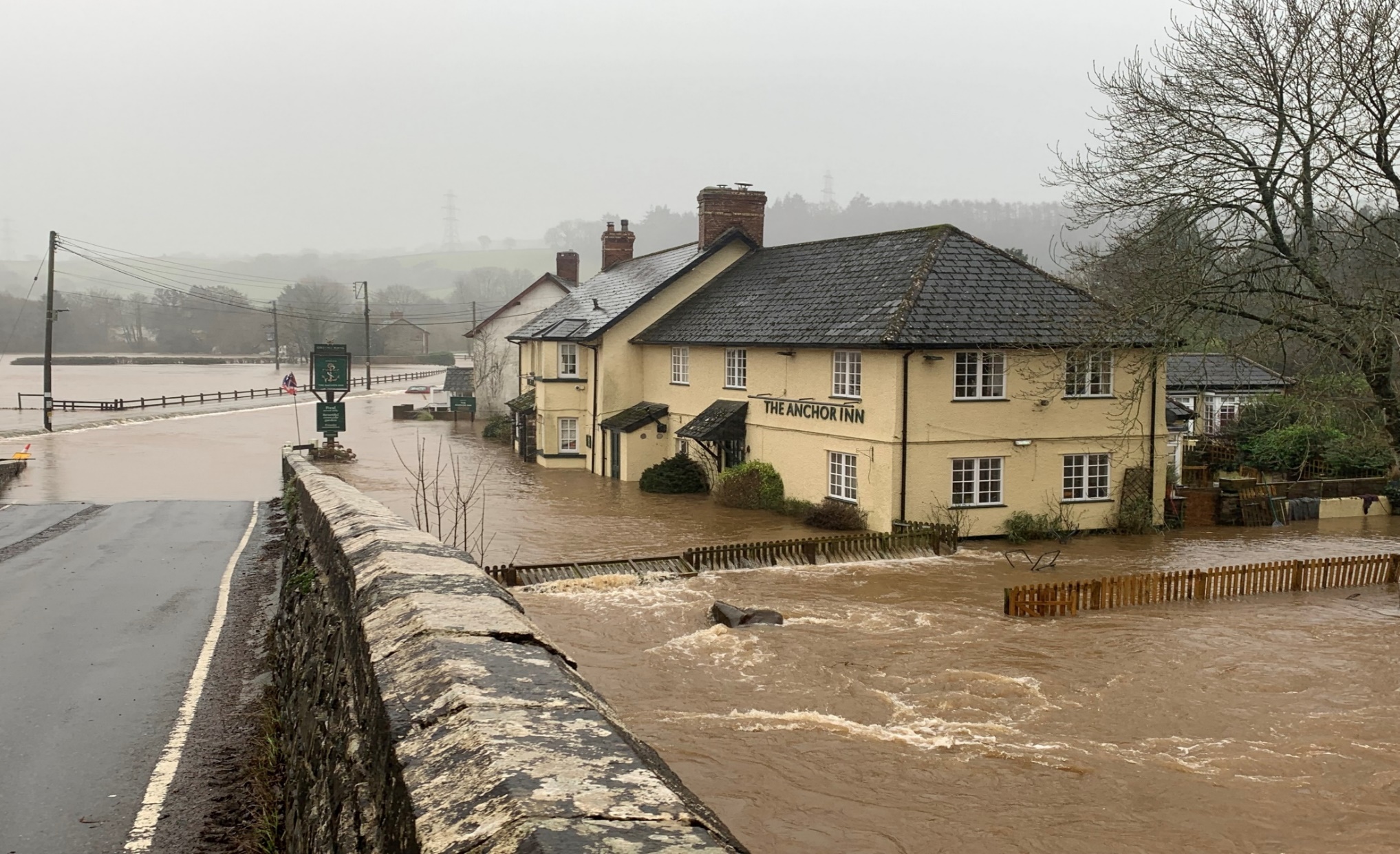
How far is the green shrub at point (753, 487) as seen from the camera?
3100cm

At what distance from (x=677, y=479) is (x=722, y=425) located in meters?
3.42

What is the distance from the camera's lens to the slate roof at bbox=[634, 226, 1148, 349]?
26.9 meters

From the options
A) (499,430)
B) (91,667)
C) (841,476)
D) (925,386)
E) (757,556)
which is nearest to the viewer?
(91,667)

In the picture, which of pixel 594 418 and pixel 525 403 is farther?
pixel 525 403

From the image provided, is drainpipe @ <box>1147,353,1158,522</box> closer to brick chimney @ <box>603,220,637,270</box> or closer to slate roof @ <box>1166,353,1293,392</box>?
slate roof @ <box>1166,353,1293,392</box>

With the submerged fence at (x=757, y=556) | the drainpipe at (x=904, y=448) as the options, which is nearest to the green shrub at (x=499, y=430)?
the drainpipe at (x=904, y=448)

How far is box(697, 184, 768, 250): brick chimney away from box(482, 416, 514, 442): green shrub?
56.2 ft

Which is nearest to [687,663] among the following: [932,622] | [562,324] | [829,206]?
Result: [932,622]

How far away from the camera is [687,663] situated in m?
16.1

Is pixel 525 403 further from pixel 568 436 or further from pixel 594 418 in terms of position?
pixel 594 418

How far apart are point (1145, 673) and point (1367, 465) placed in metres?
24.7

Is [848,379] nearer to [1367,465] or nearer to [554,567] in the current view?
[554,567]

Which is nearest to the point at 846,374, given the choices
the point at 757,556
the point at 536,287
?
the point at 757,556

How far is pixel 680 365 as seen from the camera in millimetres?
37344
